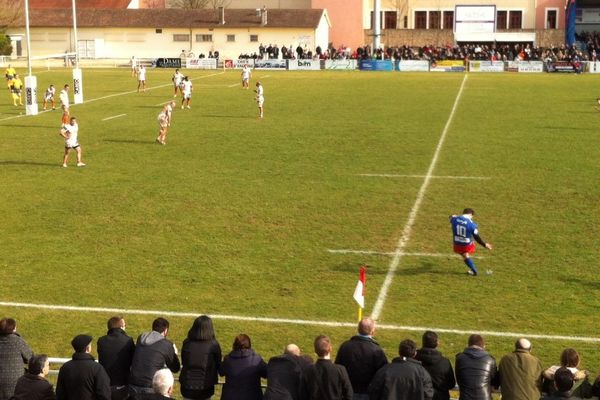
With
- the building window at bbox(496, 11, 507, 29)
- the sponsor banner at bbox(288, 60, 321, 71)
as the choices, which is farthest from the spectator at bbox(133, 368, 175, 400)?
the building window at bbox(496, 11, 507, 29)

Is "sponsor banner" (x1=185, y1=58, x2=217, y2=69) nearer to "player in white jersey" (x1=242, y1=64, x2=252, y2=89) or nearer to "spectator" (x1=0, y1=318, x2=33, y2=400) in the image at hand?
"player in white jersey" (x1=242, y1=64, x2=252, y2=89)

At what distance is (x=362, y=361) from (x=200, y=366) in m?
1.91

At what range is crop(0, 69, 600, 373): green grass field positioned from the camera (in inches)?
639

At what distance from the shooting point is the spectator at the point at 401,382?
9.88 m

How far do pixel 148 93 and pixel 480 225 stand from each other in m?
36.3

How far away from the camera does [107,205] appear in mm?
24609

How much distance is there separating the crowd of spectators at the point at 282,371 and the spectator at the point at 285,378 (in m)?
0.01

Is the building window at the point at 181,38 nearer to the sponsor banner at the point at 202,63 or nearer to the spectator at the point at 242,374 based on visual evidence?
the sponsor banner at the point at 202,63

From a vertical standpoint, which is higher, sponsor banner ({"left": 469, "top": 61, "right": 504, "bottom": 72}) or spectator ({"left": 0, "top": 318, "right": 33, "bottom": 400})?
sponsor banner ({"left": 469, "top": 61, "right": 504, "bottom": 72})

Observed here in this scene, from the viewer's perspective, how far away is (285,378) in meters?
10.2

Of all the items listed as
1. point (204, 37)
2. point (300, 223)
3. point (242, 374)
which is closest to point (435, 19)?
point (204, 37)

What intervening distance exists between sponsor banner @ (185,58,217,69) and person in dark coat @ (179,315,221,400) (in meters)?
72.8

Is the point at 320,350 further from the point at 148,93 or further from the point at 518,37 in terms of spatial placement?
the point at 518,37

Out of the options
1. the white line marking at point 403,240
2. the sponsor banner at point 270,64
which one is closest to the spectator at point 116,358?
the white line marking at point 403,240
